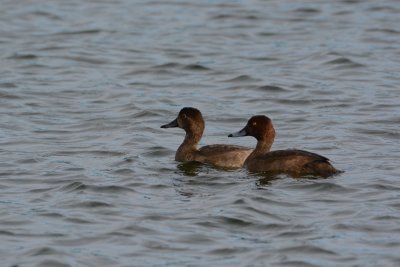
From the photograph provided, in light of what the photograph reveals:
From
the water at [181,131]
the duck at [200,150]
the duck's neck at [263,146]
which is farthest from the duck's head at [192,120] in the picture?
the duck's neck at [263,146]

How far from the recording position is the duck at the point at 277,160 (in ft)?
39.9

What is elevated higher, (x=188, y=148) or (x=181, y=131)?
(x=188, y=148)

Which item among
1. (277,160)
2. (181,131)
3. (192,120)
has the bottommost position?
(181,131)

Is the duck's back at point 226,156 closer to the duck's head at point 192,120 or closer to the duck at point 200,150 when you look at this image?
the duck at point 200,150

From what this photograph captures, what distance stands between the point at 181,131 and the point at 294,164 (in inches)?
130

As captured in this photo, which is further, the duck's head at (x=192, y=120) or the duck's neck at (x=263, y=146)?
the duck's head at (x=192, y=120)

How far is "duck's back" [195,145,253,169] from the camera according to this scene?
42.4ft

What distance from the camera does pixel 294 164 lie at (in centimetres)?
1227

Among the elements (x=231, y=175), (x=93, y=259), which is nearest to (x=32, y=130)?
(x=231, y=175)

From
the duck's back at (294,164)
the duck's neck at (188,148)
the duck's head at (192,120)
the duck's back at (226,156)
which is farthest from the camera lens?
the duck's head at (192,120)

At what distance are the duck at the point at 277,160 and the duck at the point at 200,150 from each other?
131mm

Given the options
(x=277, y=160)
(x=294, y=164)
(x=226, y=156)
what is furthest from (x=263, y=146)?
(x=294, y=164)

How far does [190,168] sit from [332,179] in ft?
5.84

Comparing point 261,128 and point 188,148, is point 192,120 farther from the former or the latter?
point 261,128
